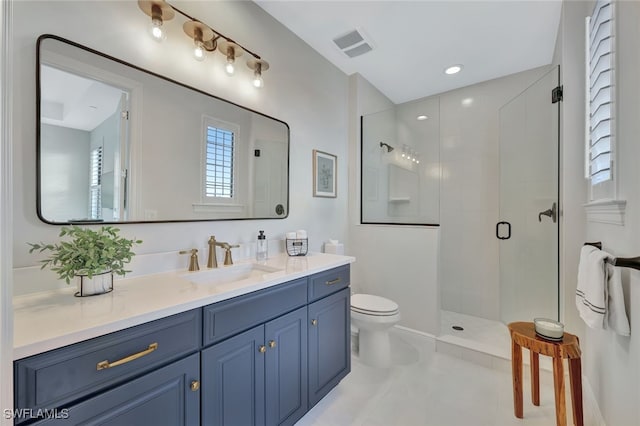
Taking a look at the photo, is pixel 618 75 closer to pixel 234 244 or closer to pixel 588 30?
pixel 588 30

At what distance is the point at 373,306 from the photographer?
212 cm

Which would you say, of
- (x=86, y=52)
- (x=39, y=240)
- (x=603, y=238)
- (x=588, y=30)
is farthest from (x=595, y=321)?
(x=86, y=52)

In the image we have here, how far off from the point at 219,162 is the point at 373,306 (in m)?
1.57

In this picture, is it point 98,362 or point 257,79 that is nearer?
point 98,362

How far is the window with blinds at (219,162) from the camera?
5.35 ft

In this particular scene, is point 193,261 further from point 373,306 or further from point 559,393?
point 559,393

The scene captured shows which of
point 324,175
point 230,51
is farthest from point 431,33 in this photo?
point 230,51

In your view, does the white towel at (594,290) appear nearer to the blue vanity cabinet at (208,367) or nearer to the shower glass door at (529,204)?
the shower glass door at (529,204)

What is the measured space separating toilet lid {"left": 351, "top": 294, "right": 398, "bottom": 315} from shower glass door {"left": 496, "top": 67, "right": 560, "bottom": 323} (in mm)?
1258

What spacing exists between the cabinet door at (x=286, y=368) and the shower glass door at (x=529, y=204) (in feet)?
6.55

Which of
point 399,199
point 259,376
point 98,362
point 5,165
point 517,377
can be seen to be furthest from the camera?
point 399,199

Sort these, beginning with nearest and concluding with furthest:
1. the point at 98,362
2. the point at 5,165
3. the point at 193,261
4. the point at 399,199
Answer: the point at 5,165 → the point at 98,362 → the point at 193,261 → the point at 399,199

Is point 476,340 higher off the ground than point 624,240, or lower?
lower

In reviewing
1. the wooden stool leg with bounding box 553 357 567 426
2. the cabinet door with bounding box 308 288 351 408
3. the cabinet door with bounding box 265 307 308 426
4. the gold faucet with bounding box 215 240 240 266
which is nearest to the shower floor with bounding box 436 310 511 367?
the wooden stool leg with bounding box 553 357 567 426
